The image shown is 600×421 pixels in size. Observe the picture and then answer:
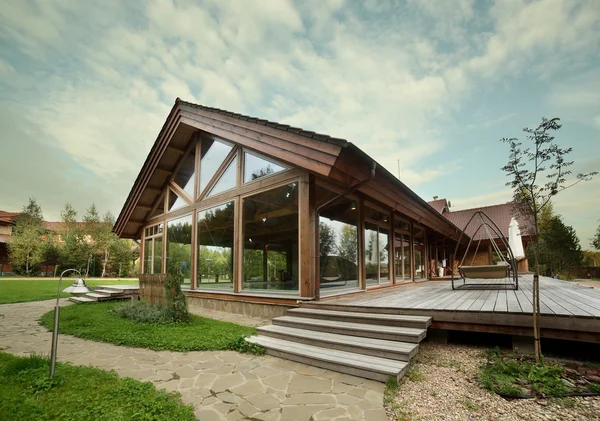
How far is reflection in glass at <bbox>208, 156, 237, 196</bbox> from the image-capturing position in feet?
25.1

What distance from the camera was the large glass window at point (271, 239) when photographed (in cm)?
602

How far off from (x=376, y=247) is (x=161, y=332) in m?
5.68

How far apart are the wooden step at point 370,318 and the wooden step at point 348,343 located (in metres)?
0.36

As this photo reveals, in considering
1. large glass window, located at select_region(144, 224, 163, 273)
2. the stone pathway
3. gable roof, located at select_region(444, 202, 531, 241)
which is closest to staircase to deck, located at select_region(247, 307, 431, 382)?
the stone pathway

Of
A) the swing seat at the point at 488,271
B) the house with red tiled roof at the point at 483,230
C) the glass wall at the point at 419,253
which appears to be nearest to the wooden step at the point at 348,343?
the swing seat at the point at 488,271

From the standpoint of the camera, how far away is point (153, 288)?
6816 millimetres

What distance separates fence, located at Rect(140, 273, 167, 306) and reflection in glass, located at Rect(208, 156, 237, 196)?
2743 millimetres

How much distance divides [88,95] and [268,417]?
13491mm

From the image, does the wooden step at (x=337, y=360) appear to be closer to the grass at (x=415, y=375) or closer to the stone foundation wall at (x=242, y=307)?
the grass at (x=415, y=375)

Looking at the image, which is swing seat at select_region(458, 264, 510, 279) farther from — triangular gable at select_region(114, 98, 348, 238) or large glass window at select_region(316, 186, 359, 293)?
triangular gable at select_region(114, 98, 348, 238)

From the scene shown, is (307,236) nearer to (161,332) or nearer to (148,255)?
(161,332)

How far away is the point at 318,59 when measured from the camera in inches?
420

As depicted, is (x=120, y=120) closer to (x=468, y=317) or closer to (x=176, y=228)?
(x=176, y=228)

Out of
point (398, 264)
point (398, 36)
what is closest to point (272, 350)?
point (398, 264)
